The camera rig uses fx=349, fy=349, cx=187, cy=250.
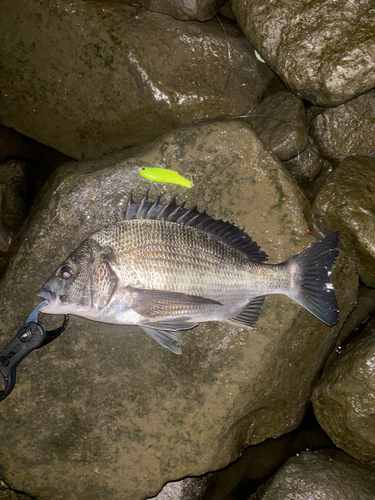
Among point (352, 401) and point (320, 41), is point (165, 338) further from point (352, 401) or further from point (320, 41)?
point (320, 41)

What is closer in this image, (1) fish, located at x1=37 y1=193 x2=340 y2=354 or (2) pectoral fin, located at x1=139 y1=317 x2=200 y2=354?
(1) fish, located at x1=37 y1=193 x2=340 y2=354

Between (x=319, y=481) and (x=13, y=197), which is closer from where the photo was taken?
(x=319, y=481)

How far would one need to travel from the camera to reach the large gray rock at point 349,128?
14.4ft

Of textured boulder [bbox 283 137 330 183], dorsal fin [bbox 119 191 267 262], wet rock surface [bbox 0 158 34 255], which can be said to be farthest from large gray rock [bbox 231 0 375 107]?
wet rock surface [bbox 0 158 34 255]

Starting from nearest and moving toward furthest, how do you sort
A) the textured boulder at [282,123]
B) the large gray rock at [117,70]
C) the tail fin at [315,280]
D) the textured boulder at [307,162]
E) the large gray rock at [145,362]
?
1. the tail fin at [315,280]
2. the large gray rock at [145,362]
3. the large gray rock at [117,70]
4. the textured boulder at [282,123]
5. the textured boulder at [307,162]

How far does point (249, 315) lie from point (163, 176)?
1.70 meters

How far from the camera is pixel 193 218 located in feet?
10.9

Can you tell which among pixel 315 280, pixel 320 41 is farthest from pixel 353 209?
pixel 320 41

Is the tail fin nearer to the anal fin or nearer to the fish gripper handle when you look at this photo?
the anal fin

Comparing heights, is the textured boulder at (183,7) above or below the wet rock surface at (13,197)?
above

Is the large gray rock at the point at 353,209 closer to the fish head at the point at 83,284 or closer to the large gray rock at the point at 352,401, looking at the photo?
the large gray rock at the point at 352,401

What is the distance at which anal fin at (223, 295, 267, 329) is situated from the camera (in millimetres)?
3463

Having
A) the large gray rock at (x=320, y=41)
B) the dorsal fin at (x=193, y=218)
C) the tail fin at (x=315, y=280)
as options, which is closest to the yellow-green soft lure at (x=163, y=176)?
the dorsal fin at (x=193, y=218)

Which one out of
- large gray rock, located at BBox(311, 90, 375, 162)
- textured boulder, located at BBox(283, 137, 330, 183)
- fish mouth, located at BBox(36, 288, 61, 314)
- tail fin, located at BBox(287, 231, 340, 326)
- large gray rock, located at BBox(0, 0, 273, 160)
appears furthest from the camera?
textured boulder, located at BBox(283, 137, 330, 183)
